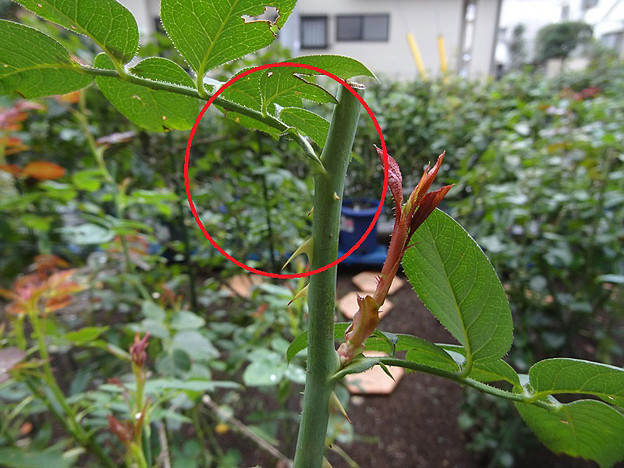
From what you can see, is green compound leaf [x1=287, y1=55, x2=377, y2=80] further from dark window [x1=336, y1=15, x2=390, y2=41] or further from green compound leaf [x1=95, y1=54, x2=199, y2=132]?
dark window [x1=336, y1=15, x2=390, y2=41]

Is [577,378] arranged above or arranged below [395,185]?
below

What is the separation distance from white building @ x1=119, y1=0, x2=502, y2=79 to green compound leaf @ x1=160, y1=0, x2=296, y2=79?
21.8 feet

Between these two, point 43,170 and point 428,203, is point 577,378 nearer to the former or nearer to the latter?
point 428,203

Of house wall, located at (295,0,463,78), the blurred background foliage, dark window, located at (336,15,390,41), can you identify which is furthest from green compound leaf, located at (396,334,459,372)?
dark window, located at (336,15,390,41)

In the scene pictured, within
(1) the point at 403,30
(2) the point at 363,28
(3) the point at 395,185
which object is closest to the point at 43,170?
(3) the point at 395,185

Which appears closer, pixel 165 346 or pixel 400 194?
pixel 400 194

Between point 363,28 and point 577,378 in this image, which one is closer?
point 577,378

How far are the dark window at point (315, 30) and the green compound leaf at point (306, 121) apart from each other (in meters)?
6.80

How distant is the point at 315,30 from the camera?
6457 millimetres

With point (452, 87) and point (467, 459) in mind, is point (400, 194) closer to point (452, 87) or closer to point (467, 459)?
point (467, 459)

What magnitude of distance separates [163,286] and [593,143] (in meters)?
1.22

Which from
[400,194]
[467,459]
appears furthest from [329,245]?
[467,459]

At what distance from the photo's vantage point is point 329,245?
18 centimetres

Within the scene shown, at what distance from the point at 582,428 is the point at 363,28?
24.8 feet
